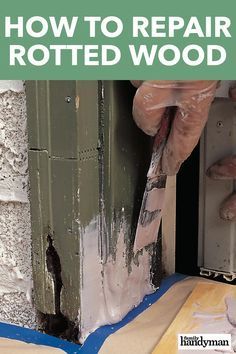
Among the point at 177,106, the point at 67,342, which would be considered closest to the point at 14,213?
the point at 67,342

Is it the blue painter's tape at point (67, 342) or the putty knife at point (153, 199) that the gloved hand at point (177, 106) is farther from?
the blue painter's tape at point (67, 342)

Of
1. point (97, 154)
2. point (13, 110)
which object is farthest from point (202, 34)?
point (13, 110)

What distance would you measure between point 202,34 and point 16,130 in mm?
504

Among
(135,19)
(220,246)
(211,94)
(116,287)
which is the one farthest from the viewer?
(220,246)

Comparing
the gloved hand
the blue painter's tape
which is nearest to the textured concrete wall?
the blue painter's tape

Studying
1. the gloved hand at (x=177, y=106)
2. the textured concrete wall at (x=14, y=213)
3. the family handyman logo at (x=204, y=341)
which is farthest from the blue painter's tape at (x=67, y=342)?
the gloved hand at (x=177, y=106)

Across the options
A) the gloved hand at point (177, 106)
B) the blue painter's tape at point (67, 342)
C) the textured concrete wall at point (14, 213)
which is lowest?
the blue painter's tape at point (67, 342)

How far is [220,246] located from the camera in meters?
1.62

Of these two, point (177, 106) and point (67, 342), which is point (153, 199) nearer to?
point (177, 106)

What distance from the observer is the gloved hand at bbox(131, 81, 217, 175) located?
1074 millimetres

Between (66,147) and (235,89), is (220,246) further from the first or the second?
(66,147)

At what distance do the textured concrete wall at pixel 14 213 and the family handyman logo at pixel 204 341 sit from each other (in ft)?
1.27

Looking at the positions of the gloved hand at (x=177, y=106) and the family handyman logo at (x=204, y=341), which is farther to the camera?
the family handyman logo at (x=204, y=341)

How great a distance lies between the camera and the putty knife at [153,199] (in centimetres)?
125
